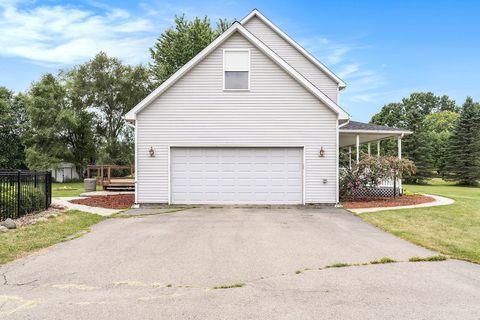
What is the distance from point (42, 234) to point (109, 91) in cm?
3334

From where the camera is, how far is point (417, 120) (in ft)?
136

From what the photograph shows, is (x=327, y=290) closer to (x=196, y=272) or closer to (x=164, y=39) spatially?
(x=196, y=272)

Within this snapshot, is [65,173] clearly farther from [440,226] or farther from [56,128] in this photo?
[440,226]

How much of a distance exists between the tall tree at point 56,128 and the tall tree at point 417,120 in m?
35.1

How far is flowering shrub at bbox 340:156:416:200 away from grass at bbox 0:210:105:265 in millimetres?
10386

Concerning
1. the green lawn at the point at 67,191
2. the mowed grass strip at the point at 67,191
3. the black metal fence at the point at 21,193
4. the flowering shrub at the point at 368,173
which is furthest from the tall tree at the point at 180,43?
the black metal fence at the point at 21,193

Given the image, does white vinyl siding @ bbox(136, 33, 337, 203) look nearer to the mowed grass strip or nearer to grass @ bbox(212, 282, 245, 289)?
the mowed grass strip

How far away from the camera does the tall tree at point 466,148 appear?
36.9 m

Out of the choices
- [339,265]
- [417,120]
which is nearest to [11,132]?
[339,265]

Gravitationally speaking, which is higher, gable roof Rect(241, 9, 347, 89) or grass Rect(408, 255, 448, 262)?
gable roof Rect(241, 9, 347, 89)

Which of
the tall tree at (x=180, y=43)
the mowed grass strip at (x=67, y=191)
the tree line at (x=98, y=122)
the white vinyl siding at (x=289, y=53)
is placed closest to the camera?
the white vinyl siding at (x=289, y=53)

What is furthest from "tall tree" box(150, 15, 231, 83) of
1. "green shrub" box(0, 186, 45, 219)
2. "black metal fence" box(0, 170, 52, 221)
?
"green shrub" box(0, 186, 45, 219)

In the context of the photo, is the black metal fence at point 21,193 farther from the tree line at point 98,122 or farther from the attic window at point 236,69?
the tree line at point 98,122

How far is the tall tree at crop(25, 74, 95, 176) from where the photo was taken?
35219 mm
